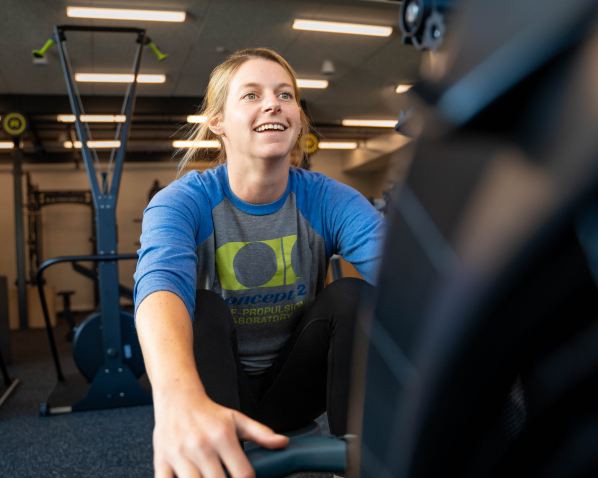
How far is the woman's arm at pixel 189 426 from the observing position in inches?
14.2

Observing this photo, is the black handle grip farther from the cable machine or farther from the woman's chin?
the cable machine

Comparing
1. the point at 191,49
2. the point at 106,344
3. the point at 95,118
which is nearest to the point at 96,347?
the point at 106,344

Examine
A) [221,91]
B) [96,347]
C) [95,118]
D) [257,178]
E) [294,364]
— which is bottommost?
[96,347]

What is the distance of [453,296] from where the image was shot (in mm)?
218

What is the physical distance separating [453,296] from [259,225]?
3.05 feet

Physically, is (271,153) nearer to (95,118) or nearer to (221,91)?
(221,91)

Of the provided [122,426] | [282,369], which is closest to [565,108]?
[282,369]

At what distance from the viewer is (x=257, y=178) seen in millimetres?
1119

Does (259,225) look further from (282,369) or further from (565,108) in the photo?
(565,108)

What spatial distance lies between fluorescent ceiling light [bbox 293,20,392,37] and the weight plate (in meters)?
3.37

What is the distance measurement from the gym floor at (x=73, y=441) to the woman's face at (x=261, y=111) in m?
1.16

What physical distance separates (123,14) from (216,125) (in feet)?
12.5

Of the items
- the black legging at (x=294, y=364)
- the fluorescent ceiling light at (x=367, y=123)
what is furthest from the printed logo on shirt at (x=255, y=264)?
the fluorescent ceiling light at (x=367, y=123)

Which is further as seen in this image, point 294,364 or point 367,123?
point 367,123
